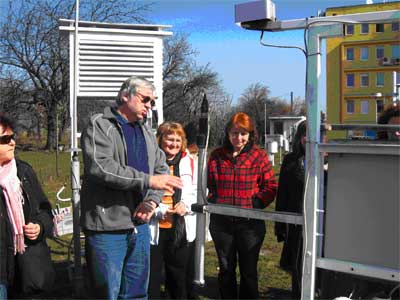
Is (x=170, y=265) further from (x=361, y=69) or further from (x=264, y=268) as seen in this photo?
(x=361, y=69)

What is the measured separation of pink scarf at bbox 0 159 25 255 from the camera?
2707 mm

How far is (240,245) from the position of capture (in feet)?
12.1

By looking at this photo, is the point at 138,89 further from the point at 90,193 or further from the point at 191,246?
the point at 191,246

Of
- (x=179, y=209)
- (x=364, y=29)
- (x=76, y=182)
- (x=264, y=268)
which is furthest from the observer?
(x=264, y=268)

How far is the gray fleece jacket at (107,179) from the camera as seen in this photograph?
2.89 metres

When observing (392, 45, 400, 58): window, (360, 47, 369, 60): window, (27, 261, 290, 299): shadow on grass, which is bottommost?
(27, 261, 290, 299): shadow on grass

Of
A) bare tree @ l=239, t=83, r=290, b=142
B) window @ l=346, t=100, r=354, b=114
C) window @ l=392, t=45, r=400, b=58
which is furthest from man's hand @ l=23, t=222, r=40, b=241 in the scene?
bare tree @ l=239, t=83, r=290, b=142

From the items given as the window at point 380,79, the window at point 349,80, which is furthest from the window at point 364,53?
Result: the window at point 380,79

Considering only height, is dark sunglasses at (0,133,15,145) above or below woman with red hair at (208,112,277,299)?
above

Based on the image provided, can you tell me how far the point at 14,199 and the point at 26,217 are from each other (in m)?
0.14

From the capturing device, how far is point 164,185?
9.64 ft

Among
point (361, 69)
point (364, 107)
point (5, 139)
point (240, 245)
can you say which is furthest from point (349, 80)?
point (5, 139)

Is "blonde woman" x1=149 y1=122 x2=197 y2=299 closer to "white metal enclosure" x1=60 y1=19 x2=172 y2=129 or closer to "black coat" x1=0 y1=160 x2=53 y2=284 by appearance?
"white metal enclosure" x1=60 y1=19 x2=172 y2=129

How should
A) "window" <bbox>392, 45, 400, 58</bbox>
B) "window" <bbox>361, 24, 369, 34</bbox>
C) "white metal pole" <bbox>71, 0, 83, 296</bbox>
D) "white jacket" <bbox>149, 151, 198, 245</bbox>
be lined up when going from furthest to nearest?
1. "white metal pole" <bbox>71, 0, 83, 296</bbox>
2. "white jacket" <bbox>149, 151, 198, 245</bbox>
3. "window" <bbox>392, 45, 400, 58</bbox>
4. "window" <bbox>361, 24, 369, 34</bbox>
